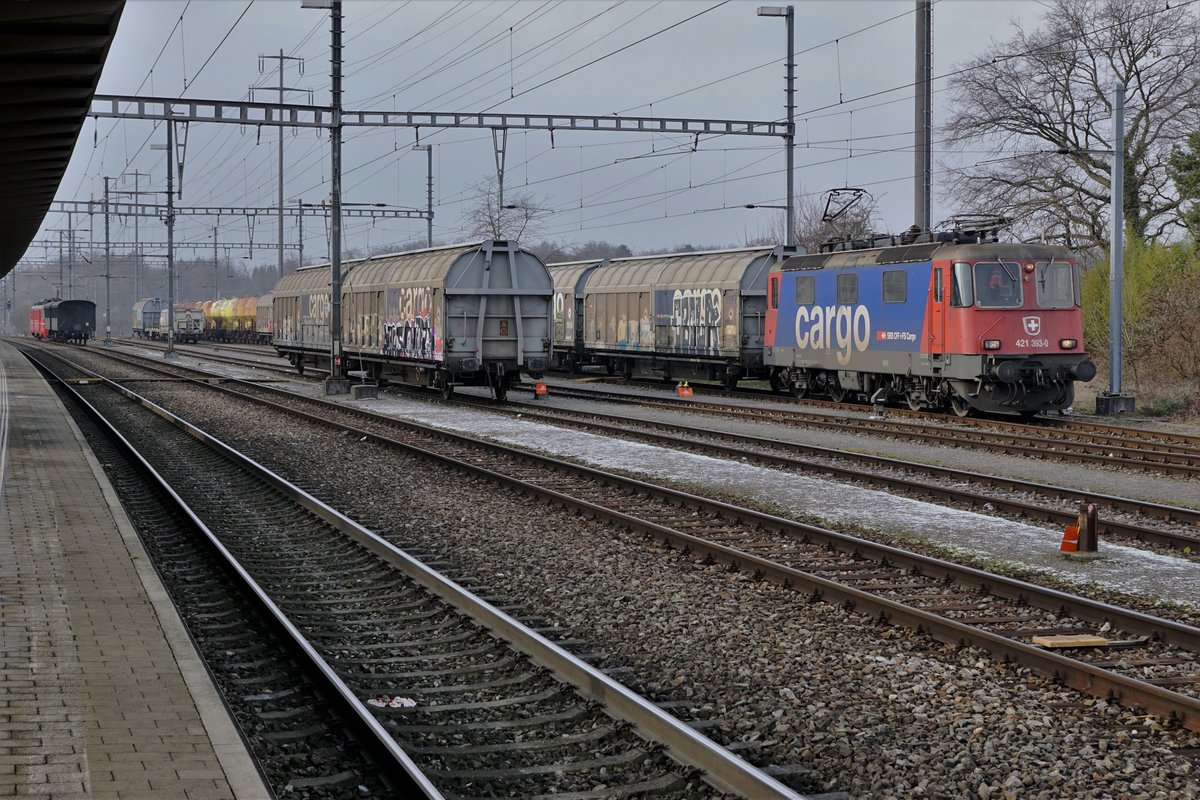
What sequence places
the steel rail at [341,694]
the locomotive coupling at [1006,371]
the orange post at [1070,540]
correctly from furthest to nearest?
the locomotive coupling at [1006,371] → the orange post at [1070,540] → the steel rail at [341,694]

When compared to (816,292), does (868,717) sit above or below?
below

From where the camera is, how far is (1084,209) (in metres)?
42.2

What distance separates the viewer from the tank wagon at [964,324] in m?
21.5

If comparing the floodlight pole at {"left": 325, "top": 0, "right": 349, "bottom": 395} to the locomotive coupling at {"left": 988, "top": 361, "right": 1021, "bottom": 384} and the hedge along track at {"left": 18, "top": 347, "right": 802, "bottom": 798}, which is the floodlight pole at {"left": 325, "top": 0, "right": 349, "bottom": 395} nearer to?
the locomotive coupling at {"left": 988, "top": 361, "right": 1021, "bottom": 384}

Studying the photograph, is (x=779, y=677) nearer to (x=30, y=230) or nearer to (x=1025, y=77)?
(x=30, y=230)

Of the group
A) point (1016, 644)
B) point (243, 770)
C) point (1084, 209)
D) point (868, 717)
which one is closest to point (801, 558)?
point (1016, 644)

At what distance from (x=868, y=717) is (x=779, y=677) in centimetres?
80

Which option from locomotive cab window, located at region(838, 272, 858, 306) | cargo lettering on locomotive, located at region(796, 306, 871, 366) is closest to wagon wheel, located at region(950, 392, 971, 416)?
cargo lettering on locomotive, located at region(796, 306, 871, 366)

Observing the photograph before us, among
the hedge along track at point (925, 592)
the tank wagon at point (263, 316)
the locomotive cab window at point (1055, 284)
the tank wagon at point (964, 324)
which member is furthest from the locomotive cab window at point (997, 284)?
the tank wagon at point (263, 316)

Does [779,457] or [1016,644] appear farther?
[779,457]

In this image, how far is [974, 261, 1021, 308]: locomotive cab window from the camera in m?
21.5

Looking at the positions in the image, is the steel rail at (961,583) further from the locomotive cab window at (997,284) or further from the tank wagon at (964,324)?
the locomotive cab window at (997,284)

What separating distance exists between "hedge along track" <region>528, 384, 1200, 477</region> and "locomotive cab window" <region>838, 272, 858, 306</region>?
221 cm

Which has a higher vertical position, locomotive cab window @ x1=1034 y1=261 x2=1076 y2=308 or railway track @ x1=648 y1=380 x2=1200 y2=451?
locomotive cab window @ x1=1034 y1=261 x2=1076 y2=308
